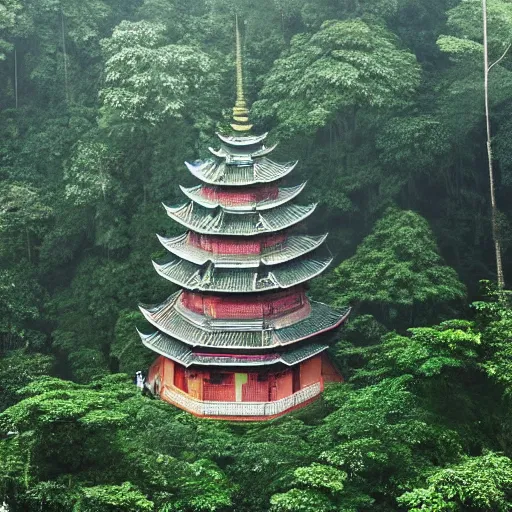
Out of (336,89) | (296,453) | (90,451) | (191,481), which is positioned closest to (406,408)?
(296,453)

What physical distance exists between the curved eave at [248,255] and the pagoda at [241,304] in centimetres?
4

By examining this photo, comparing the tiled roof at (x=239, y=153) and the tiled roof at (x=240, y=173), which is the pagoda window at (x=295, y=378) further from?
the tiled roof at (x=239, y=153)

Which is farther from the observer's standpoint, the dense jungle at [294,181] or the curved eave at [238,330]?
the curved eave at [238,330]

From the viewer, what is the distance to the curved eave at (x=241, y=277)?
26609 mm

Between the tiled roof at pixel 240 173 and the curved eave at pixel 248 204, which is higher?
the tiled roof at pixel 240 173

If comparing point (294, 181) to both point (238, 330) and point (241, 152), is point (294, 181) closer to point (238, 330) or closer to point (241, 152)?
point (241, 152)

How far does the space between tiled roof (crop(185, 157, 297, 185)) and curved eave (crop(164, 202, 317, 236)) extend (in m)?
1.07

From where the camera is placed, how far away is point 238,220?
27.2m

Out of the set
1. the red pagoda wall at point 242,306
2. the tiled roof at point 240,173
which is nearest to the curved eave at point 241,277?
the red pagoda wall at point 242,306

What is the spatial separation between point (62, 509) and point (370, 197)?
24.4 metres

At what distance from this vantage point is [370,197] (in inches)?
1496

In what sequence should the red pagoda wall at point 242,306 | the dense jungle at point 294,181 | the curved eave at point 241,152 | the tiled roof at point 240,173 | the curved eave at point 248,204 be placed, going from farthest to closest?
the curved eave at point 241,152, the tiled roof at point 240,173, the curved eave at point 248,204, the red pagoda wall at point 242,306, the dense jungle at point 294,181

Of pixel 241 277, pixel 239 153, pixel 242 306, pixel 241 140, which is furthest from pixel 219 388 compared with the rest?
pixel 241 140

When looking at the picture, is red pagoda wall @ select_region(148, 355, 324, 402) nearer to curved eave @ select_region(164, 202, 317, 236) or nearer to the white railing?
the white railing
